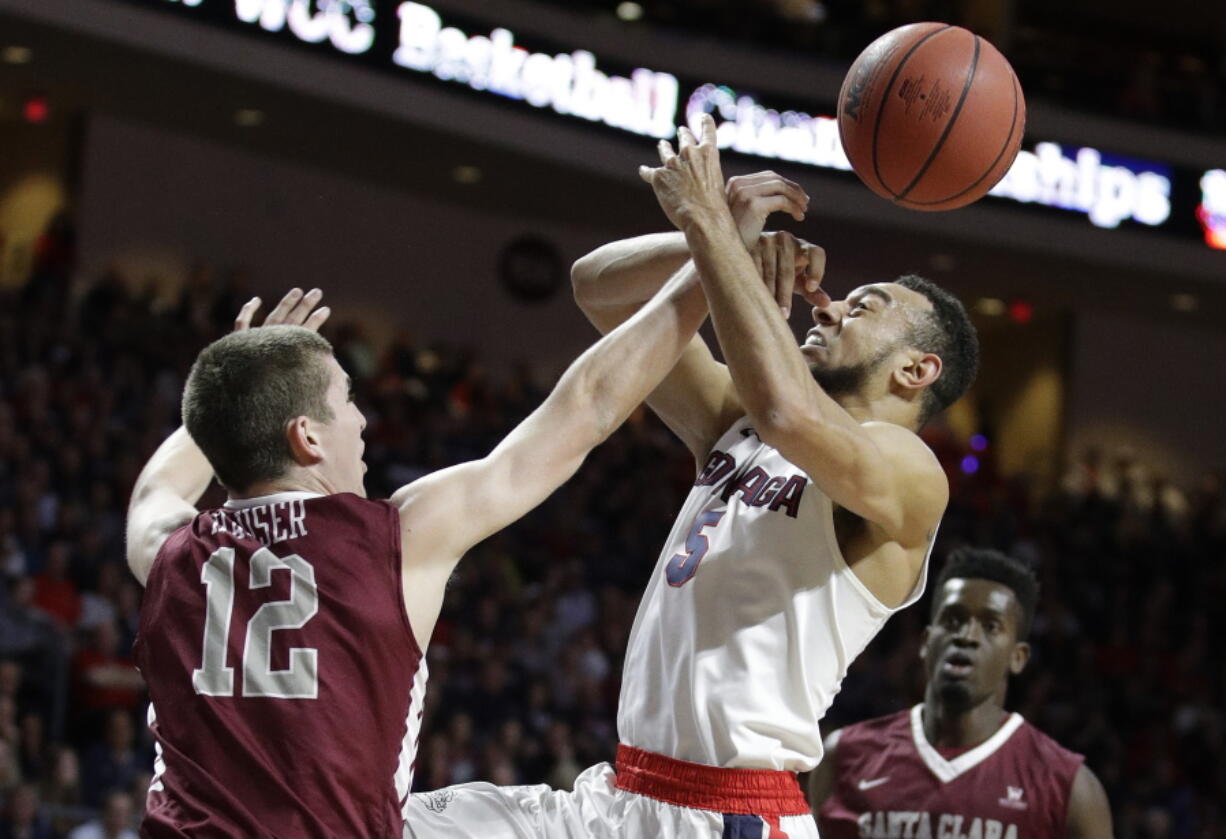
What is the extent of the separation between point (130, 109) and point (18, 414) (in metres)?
5.21

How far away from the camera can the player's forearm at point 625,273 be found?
3.93 meters

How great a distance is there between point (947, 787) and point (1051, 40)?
16.4m

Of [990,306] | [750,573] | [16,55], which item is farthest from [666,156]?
[990,306]

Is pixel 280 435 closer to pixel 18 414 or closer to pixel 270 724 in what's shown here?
pixel 270 724

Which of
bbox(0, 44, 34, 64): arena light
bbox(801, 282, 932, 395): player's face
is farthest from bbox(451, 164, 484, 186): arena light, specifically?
bbox(801, 282, 932, 395): player's face

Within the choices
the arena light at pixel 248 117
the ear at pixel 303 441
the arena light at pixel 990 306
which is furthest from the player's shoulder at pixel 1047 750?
the arena light at pixel 990 306

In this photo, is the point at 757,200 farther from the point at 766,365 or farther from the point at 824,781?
the point at 824,781

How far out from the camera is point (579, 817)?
12.3ft

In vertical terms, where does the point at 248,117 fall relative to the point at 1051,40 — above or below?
below

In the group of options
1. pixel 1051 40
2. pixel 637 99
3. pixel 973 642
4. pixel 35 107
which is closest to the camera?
pixel 973 642

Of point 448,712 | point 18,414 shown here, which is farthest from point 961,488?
point 18,414

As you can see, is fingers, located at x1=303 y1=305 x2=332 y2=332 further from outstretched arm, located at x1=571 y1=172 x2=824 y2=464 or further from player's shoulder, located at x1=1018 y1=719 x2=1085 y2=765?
player's shoulder, located at x1=1018 y1=719 x2=1085 y2=765

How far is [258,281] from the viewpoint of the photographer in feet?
55.9

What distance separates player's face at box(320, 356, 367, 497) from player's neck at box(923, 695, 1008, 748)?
10.1ft
